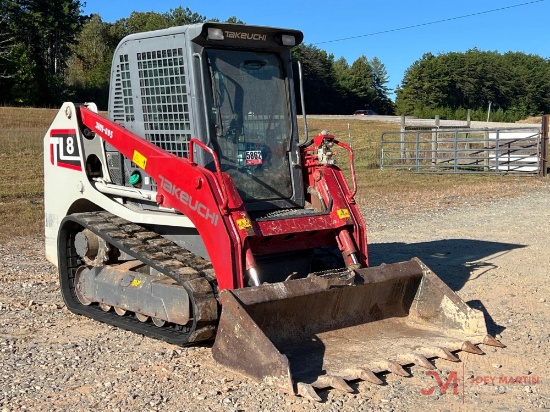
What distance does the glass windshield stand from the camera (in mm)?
7180

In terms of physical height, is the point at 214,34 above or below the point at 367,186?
above

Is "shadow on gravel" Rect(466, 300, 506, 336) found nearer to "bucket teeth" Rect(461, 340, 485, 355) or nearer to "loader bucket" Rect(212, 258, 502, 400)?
"loader bucket" Rect(212, 258, 502, 400)

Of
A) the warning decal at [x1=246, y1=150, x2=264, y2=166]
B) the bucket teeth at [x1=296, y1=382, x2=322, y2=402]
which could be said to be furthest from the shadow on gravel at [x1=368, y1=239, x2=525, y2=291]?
the bucket teeth at [x1=296, y1=382, x2=322, y2=402]

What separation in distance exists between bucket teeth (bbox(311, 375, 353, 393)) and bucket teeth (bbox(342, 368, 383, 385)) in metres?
0.12

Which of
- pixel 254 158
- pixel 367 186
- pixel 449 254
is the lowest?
pixel 367 186

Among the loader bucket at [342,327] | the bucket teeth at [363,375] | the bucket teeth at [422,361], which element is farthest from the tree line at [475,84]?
the bucket teeth at [363,375]

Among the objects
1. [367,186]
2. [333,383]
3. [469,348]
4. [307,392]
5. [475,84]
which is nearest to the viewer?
[307,392]

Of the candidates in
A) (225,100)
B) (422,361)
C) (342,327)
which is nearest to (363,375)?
(422,361)

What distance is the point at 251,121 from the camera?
24.2ft

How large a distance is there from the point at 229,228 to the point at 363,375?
161 centimetres

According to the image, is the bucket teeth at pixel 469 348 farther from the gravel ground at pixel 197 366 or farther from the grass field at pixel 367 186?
the grass field at pixel 367 186

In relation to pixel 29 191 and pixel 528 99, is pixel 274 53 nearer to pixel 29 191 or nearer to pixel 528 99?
pixel 29 191

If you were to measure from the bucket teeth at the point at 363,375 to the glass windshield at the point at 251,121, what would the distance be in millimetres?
2056

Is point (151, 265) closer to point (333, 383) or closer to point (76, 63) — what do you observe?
point (333, 383)
